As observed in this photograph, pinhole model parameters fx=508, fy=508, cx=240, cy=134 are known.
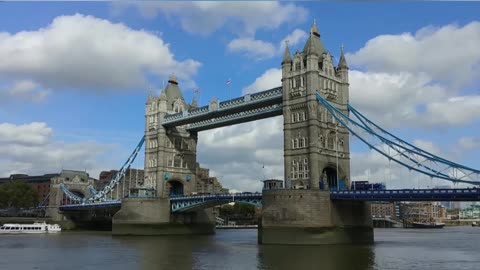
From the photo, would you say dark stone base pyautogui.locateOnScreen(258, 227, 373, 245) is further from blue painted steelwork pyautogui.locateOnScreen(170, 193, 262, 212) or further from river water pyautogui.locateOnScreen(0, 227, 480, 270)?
blue painted steelwork pyautogui.locateOnScreen(170, 193, 262, 212)

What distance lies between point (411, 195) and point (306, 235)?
35.8ft

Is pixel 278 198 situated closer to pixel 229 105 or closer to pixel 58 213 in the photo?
pixel 229 105

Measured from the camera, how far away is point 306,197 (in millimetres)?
51406

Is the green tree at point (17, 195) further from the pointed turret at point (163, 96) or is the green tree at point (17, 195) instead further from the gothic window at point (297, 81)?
the gothic window at point (297, 81)

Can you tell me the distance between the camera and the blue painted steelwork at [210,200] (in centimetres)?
6234

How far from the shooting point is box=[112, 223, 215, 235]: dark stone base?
7375cm

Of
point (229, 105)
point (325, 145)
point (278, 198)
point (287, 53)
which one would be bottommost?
point (278, 198)

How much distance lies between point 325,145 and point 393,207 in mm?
142330

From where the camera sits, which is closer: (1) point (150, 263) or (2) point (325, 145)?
(1) point (150, 263)

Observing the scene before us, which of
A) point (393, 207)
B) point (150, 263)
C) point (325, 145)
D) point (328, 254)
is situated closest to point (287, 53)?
point (325, 145)

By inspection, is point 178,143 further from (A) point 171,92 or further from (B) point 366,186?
(B) point 366,186

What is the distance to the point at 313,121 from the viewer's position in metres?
58.4

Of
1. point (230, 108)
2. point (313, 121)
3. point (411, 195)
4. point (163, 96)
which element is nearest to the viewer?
point (411, 195)

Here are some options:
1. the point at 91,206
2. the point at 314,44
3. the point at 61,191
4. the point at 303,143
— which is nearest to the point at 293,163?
the point at 303,143
